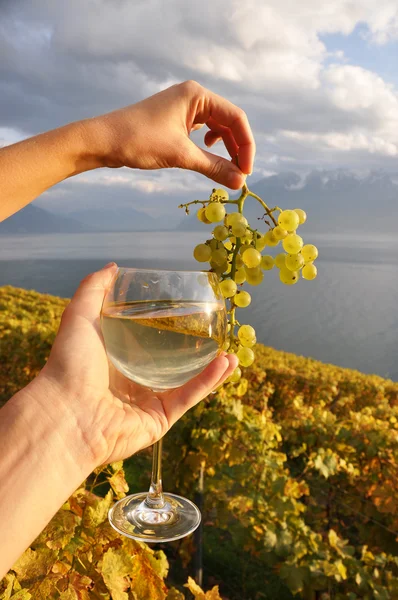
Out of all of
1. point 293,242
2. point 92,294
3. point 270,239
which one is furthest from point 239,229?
point 92,294

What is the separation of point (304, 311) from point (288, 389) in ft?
131

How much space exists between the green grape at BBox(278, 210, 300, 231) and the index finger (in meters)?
0.34

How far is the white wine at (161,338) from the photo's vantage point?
1551 millimetres

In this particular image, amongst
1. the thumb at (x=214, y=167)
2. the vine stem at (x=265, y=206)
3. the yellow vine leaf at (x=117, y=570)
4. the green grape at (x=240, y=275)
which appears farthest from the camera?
the thumb at (x=214, y=167)

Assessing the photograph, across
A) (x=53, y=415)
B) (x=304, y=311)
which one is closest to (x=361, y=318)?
(x=304, y=311)

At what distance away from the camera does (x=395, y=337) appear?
36.8 metres

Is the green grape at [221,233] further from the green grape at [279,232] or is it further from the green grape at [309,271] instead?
the green grape at [309,271]

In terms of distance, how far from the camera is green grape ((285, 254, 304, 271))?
6.13 ft

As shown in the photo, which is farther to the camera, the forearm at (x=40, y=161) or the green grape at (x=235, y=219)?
the forearm at (x=40, y=161)

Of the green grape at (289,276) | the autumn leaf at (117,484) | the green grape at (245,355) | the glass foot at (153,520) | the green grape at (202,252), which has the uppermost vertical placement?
the green grape at (202,252)

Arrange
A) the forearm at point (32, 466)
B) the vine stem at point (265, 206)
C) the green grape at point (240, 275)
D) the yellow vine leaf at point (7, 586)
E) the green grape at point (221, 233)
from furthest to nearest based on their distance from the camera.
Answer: the green grape at point (240, 275), the green grape at point (221, 233), the vine stem at point (265, 206), the yellow vine leaf at point (7, 586), the forearm at point (32, 466)

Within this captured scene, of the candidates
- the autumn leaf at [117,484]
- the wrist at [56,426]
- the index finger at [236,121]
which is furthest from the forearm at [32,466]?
the index finger at [236,121]

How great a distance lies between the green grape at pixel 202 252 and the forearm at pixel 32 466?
2.16 ft

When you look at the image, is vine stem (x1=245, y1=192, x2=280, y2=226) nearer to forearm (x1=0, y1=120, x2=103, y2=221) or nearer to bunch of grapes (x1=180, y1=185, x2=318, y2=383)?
bunch of grapes (x1=180, y1=185, x2=318, y2=383)
